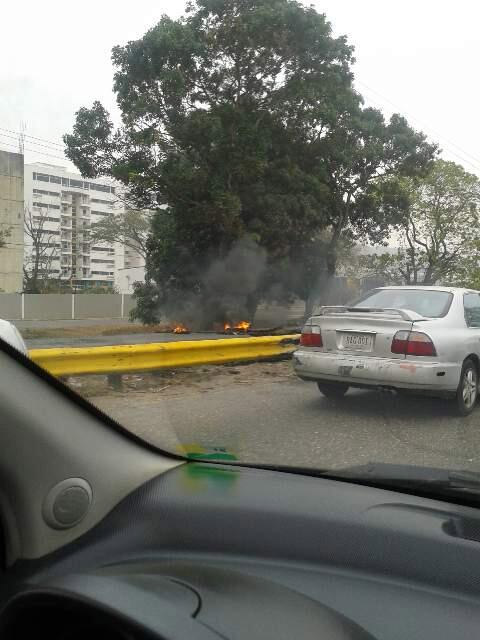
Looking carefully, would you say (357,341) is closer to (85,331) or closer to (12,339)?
(85,331)

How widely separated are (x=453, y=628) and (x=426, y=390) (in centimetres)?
363

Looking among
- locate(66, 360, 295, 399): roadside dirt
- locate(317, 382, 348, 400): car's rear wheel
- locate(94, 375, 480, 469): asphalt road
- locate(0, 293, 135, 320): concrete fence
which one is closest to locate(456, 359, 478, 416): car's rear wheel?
locate(94, 375, 480, 469): asphalt road

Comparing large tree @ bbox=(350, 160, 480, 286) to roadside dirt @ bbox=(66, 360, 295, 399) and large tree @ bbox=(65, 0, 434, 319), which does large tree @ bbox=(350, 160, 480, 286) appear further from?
roadside dirt @ bbox=(66, 360, 295, 399)

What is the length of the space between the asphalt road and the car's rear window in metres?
1.27

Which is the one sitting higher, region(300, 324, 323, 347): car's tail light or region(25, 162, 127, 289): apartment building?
region(25, 162, 127, 289): apartment building

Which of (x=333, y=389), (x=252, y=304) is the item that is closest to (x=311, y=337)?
(x=333, y=389)

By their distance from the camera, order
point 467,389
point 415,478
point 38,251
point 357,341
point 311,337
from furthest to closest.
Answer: point 38,251 → point 311,337 → point 357,341 → point 467,389 → point 415,478

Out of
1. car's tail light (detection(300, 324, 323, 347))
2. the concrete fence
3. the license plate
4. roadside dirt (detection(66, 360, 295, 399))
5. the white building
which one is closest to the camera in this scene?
roadside dirt (detection(66, 360, 295, 399))

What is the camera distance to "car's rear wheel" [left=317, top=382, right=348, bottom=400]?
5287mm

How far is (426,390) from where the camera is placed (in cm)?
488

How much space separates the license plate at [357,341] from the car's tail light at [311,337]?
25 centimetres

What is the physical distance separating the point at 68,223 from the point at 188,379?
9.56 feet

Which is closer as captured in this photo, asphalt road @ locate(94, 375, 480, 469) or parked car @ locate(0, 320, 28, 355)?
parked car @ locate(0, 320, 28, 355)

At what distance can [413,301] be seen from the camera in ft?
20.8
